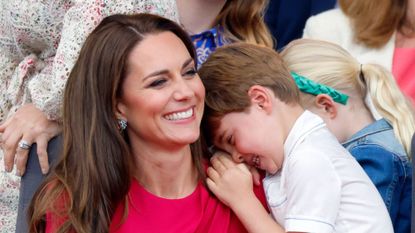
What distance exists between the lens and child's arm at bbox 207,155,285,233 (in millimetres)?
2240

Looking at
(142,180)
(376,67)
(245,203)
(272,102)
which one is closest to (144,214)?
(142,180)

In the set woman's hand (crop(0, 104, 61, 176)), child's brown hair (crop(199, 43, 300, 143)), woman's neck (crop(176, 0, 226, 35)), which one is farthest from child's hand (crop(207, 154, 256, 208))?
woman's neck (crop(176, 0, 226, 35))

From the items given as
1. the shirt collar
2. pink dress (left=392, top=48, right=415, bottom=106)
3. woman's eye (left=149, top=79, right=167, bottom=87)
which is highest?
woman's eye (left=149, top=79, right=167, bottom=87)

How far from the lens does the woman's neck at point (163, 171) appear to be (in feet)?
7.60

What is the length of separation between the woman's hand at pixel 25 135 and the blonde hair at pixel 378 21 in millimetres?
1192

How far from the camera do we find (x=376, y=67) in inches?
106

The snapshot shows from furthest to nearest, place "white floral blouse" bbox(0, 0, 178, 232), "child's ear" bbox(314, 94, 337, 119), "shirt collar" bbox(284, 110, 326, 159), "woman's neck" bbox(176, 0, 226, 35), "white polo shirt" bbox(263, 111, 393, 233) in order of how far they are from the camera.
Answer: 1. "woman's neck" bbox(176, 0, 226, 35)
2. "child's ear" bbox(314, 94, 337, 119)
3. "white floral blouse" bbox(0, 0, 178, 232)
4. "shirt collar" bbox(284, 110, 326, 159)
5. "white polo shirt" bbox(263, 111, 393, 233)

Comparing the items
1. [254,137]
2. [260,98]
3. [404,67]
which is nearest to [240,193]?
[254,137]

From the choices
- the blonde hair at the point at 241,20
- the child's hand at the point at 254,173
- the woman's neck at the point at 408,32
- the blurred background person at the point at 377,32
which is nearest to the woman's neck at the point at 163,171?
the child's hand at the point at 254,173

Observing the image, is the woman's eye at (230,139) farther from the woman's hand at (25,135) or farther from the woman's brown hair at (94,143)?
the woman's hand at (25,135)

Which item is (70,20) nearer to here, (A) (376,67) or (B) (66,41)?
(B) (66,41)

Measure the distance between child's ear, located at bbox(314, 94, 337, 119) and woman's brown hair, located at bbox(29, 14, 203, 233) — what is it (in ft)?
1.69

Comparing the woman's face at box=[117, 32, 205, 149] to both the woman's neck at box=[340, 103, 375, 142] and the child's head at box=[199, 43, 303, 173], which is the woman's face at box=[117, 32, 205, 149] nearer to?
the child's head at box=[199, 43, 303, 173]

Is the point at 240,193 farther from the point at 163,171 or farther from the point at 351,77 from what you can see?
the point at 351,77
